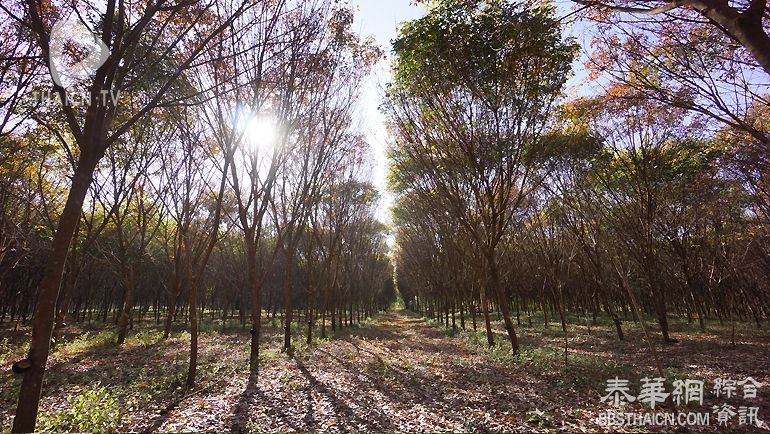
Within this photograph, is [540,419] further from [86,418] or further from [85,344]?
[85,344]

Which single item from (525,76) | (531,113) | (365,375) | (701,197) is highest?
(525,76)

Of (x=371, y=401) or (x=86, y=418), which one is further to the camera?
(x=371, y=401)

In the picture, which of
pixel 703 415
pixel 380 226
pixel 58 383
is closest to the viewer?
pixel 703 415

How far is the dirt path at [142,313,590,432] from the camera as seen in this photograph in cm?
700

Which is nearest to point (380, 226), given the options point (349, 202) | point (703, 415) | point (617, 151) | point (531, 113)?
point (349, 202)

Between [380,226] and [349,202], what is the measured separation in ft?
47.5

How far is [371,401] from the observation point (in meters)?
8.63

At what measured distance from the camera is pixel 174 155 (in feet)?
57.7

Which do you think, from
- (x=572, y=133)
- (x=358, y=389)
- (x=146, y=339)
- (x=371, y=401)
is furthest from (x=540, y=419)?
(x=146, y=339)

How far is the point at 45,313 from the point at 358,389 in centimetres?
727

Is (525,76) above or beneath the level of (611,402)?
above

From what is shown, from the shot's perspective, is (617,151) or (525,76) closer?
(525,76)

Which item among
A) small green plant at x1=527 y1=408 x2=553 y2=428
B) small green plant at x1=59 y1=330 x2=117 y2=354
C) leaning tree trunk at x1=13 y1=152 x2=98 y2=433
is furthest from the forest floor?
leaning tree trunk at x1=13 y1=152 x2=98 y2=433

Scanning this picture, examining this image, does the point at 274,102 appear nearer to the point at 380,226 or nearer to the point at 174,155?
the point at 174,155
